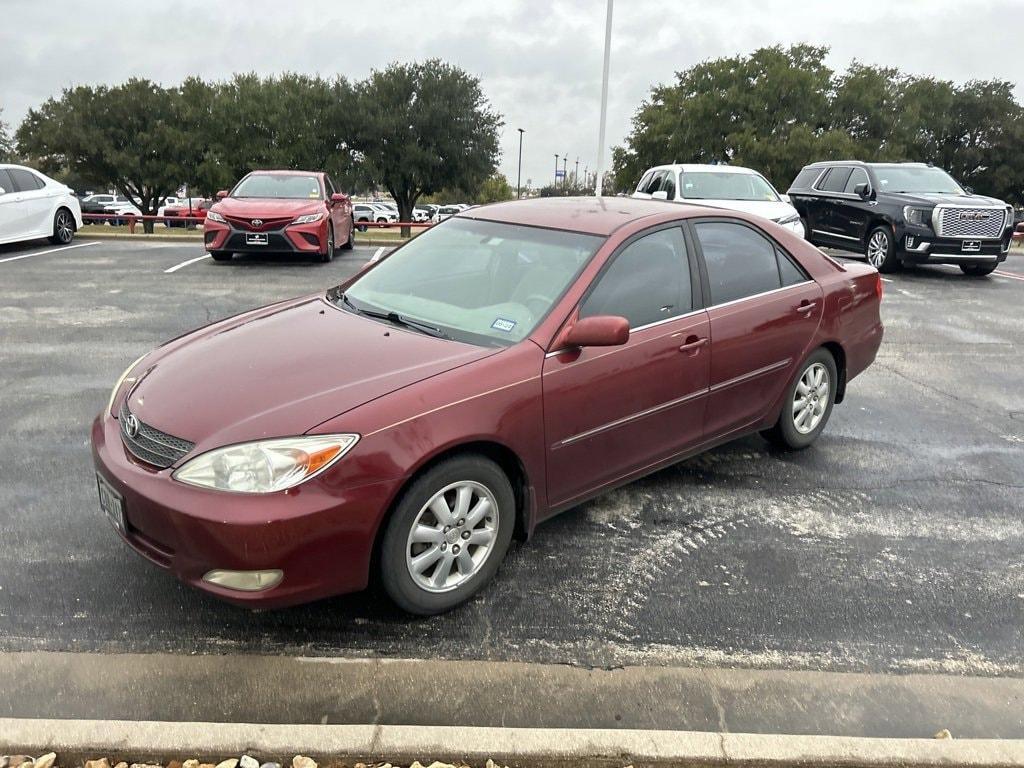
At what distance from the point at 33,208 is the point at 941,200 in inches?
587

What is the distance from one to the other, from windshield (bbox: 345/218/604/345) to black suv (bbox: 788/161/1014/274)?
10.7 metres

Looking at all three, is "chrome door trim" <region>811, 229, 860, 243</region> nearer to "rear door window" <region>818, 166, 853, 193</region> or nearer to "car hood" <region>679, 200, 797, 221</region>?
"rear door window" <region>818, 166, 853, 193</region>

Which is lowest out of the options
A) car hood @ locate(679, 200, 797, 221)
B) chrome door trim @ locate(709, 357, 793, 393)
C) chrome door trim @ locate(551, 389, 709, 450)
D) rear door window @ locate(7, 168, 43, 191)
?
chrome door trim @ locate(551, 389, 709, 450)

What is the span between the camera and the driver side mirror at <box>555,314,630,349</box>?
336cm

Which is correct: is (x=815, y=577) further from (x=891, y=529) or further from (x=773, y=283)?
(x=773, y=283)

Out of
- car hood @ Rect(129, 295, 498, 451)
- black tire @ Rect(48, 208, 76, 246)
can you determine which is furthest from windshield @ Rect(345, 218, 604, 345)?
black tire @ Rect(48, 208, 76, 246)

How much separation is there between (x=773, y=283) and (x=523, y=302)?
172 cm

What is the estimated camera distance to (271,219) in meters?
12.2

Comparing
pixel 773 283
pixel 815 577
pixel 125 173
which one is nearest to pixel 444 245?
pixel 773 283

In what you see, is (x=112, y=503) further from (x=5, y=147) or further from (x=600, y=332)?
(x=5, y=147)

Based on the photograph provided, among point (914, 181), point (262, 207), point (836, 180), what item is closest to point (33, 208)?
point (262, 207)

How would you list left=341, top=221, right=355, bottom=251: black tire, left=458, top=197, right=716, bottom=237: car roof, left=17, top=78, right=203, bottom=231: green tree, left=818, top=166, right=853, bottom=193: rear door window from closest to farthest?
left=458, top=197, right=716, bottom=237: car roof → left=818, top=166, right=853, bottom=193: rear door window → left=341, top=221, right=355, bottom=251: black tire → left=17, top=78, right=203, bottom=231: green tree

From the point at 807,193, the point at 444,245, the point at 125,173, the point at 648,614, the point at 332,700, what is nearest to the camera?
the point at 332,700

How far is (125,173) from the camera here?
133ft
